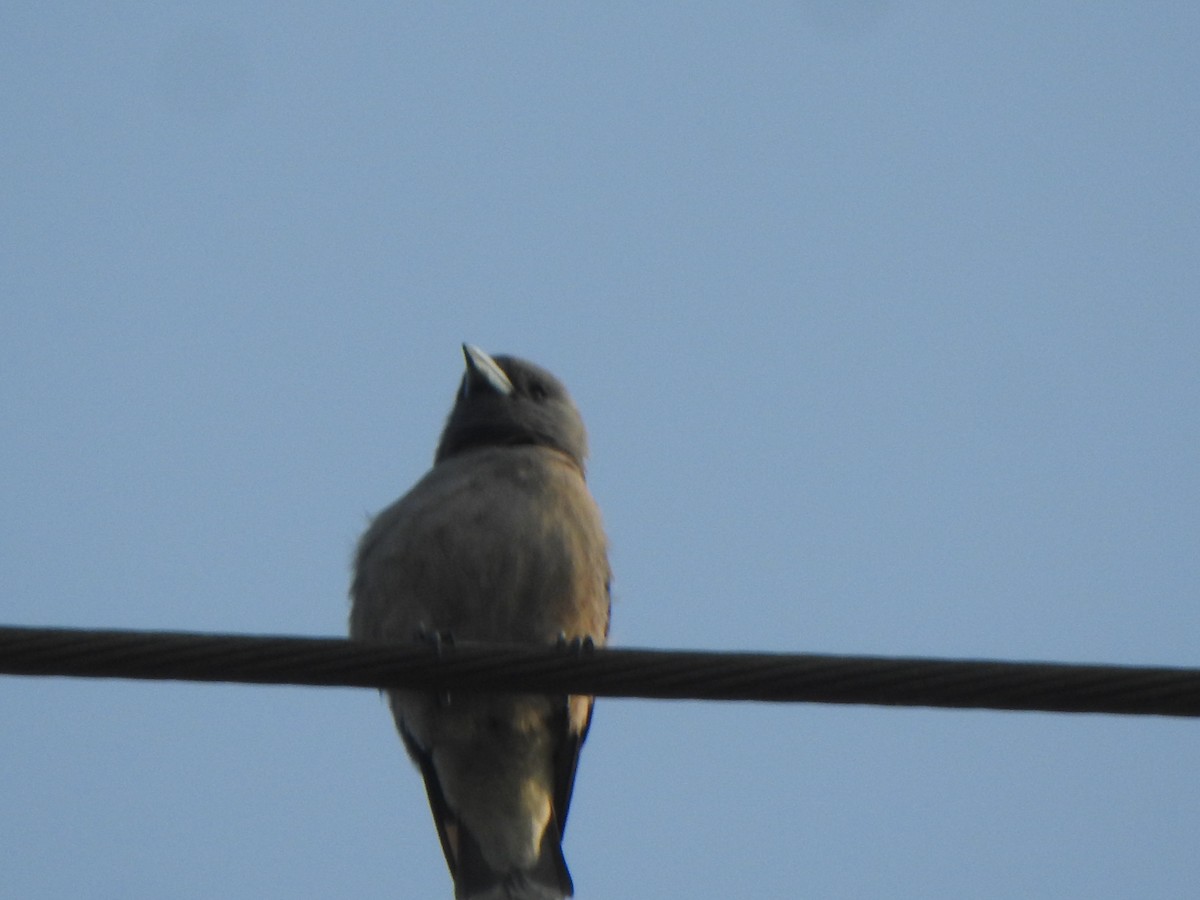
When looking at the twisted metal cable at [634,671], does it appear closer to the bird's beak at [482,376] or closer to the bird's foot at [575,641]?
the bird's foot at [575,641]

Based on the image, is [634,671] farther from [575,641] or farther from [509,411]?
[509,411]

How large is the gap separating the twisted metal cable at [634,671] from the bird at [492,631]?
2049 millimetres

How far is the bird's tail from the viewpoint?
6.55 m

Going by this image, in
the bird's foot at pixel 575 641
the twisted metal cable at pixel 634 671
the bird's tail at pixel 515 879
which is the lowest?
the bird's tail at pixel 515 879

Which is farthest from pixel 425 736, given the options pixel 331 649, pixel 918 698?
pixel 918 698

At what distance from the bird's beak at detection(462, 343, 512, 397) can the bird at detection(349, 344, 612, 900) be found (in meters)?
1.48

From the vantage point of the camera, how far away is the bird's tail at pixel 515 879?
258 inches

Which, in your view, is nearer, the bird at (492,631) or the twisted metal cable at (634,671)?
the twisted metal cable at (634,671)

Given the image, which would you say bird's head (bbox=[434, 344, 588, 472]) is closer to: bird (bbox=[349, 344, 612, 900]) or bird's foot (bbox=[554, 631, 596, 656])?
bird (bbox=[349, 344, 612, 900])

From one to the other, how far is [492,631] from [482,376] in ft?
7.54

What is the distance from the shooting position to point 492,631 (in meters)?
6.70

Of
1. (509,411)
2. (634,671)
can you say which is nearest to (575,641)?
(509,411)

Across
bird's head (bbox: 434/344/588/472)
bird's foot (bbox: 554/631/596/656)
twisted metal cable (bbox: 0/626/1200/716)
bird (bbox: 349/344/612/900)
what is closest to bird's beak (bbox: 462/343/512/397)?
bird's head (bbox: 434/344/588/472)

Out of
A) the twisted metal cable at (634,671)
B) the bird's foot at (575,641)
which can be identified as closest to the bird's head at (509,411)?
the bird's foot at (575,641)
